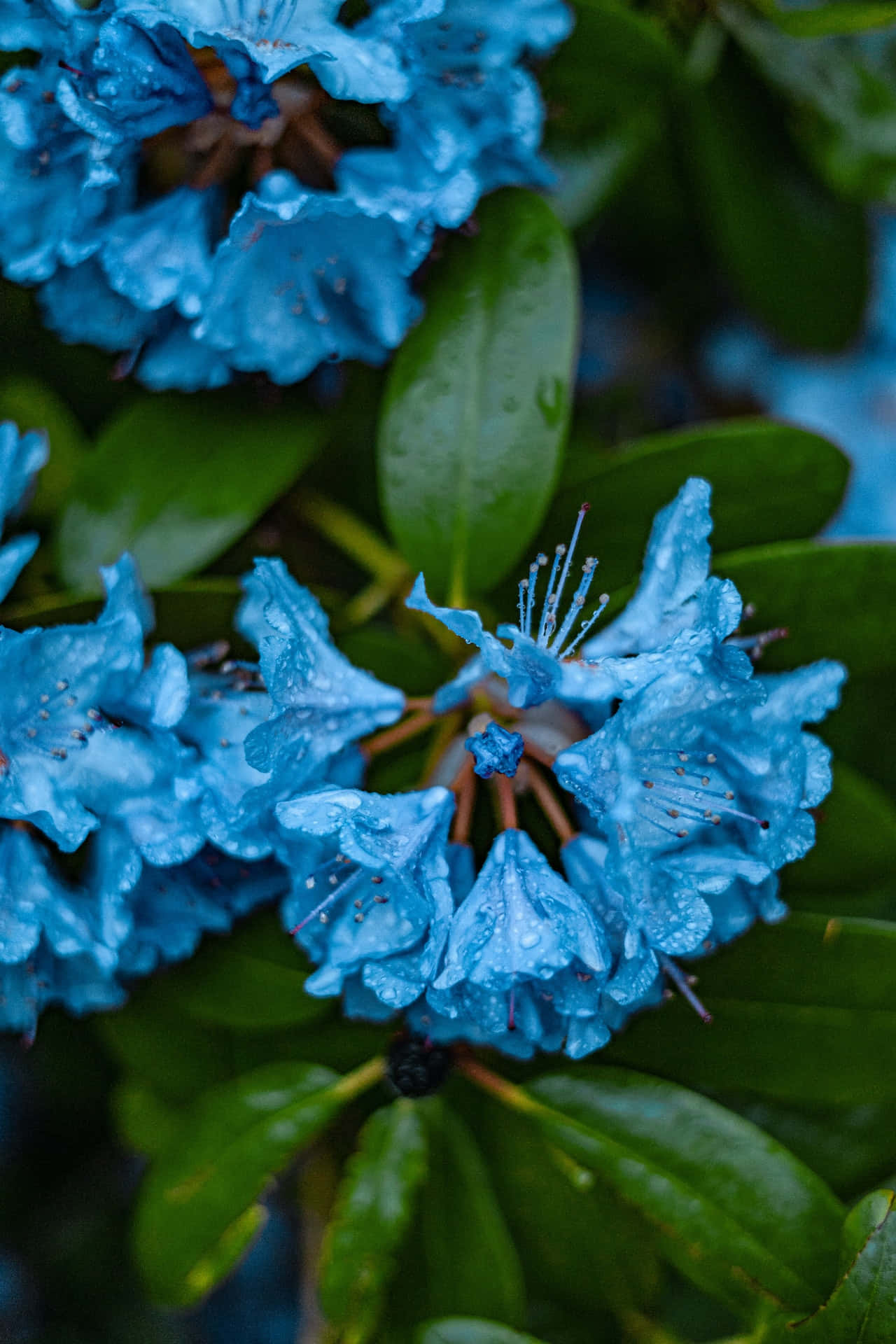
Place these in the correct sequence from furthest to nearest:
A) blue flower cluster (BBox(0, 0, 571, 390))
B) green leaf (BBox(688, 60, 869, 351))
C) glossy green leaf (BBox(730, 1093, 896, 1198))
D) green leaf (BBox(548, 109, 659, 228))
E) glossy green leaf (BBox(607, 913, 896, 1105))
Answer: green leaf (BBox(688, 60, 869, 351)), green leaf (BBox(548, 109, 659, 228)), glossy green leaf (BBox(730, 1093, 896, 1198)), glossy green leaf (BBox(607, 913, 896, 1105)), blue flower cluster (BBox(0, 0, 571, 390))

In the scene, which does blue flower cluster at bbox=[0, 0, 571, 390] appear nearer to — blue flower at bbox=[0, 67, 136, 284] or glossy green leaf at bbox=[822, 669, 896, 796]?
blue flower at bbox=[0, 67, 136, 284]

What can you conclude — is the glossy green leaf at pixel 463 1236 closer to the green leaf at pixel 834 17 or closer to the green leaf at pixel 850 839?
the green leaf at pixel 850 839

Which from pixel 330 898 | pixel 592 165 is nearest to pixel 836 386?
pixel 592 165

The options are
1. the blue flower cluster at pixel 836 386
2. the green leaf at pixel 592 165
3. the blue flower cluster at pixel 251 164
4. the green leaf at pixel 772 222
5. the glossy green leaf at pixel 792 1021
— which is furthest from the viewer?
the blue flower cluster at pixel 836 386

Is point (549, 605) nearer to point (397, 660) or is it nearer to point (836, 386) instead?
point (397, 660)

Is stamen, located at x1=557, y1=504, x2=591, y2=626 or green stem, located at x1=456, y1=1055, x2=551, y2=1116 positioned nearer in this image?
stamen, located at x1=557, y1=504, x2=591, y2=626

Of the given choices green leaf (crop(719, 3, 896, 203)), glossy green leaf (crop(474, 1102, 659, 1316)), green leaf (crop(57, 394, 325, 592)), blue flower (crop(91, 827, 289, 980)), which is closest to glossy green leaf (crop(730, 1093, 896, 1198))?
glossy green leaf (crop(474, 1102, 659, 1316))

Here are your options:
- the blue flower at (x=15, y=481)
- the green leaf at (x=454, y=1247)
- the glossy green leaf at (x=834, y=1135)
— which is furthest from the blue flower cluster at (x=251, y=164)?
the glossy green leaf at (x=834, y=1135)
